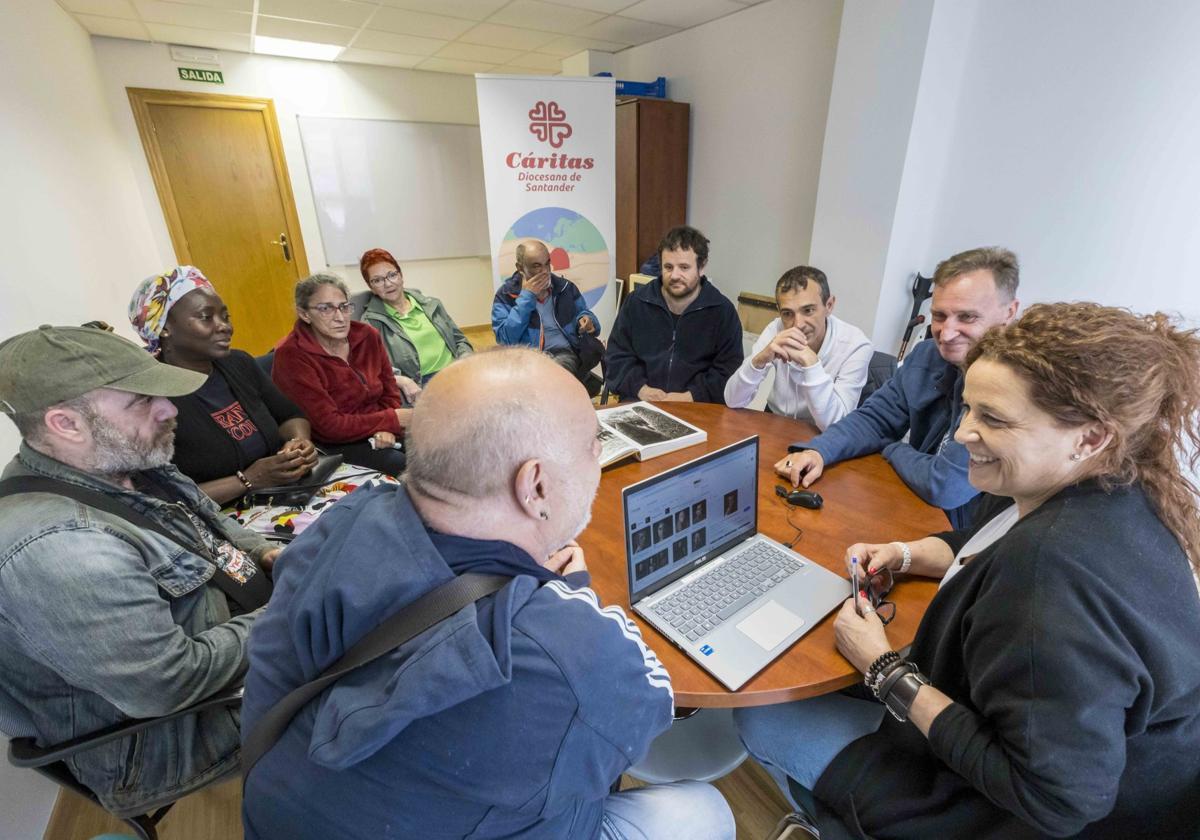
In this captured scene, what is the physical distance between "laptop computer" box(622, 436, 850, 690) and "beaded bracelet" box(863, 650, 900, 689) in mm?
127

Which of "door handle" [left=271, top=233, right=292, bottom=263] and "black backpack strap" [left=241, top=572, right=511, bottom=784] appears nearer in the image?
"black backpack strap" [left=241, top=572, right=511, bottom=784]

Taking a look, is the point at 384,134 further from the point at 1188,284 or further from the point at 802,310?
the point at 1188,284

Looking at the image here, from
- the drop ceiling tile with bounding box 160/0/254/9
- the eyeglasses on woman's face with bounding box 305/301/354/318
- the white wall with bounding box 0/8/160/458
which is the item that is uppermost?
the drop ceiling tile with bounding box 160/0/254/9

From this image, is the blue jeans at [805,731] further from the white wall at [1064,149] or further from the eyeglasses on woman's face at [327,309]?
the white wall at [1064,149]

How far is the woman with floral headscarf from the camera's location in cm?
162

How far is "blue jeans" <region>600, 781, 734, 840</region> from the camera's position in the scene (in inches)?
36.5

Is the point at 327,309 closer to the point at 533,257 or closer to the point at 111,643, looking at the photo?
the point at 533,257

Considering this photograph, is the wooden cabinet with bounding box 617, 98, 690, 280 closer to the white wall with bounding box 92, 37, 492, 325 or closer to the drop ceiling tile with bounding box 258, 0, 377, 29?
the drop ceiling tile with bounding box 258, 0, 377, 29

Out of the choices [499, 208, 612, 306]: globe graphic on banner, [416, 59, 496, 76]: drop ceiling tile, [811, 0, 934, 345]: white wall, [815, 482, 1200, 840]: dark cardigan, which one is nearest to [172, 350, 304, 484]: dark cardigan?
[815, 482, 1200, 840]: dark cardigan

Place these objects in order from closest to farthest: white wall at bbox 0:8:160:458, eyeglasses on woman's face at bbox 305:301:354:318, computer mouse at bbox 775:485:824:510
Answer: computer mouse at bbox 775:485:824:510
white wall at bbox 0:8:160:458
eyeglasses on woman's face at bbox 305:301:354:318

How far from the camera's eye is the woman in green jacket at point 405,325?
2.92 m

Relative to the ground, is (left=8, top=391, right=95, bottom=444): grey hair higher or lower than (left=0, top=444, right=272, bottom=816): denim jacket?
higher

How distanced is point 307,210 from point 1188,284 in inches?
245

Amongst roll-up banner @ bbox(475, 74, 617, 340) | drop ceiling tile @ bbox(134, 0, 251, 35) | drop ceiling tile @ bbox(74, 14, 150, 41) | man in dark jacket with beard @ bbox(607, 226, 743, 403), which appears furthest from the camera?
roll-up banner @ bbox(475, 74, 617, 340)
